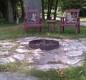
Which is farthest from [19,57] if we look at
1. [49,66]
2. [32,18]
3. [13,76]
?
[32,18]

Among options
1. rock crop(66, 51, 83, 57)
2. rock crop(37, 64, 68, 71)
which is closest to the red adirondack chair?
rock crop(66, 51, 83, 57)

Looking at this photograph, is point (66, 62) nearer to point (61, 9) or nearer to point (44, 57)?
point (44, 57)

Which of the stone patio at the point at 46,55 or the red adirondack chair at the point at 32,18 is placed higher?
the red adirondack chair at the point at 32,18

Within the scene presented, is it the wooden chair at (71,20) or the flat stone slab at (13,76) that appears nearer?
the flat stone slab at (13,76)

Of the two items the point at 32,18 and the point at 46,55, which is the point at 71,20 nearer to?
the point at 32,18

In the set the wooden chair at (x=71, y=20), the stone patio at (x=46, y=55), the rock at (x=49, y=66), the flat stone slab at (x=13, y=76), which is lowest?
the flat stone slab at (x=13, y=76)

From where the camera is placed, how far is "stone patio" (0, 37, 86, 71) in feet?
17.9

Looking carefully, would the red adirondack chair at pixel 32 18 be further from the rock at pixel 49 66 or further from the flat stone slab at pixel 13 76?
the flat stone slab at pixel 13 76

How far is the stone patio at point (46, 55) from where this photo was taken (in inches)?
215

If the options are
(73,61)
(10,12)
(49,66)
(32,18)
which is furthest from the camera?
(10,12)

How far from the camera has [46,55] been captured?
241 inches

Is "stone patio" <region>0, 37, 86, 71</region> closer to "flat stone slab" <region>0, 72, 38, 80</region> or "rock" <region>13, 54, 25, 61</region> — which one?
"rock" <region>13, 54, 25, 61</region>

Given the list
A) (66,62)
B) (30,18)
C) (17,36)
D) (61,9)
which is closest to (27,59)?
(66,62)

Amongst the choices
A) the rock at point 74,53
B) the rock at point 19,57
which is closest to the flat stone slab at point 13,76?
the rock at point 19,57
